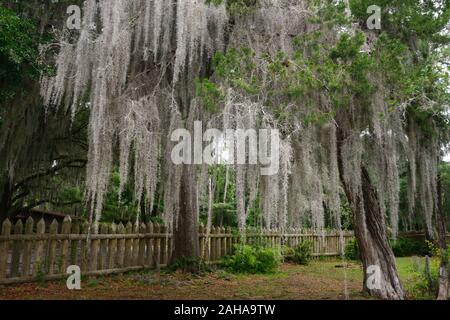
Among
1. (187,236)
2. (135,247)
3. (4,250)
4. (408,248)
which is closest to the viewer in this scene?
(4,250)

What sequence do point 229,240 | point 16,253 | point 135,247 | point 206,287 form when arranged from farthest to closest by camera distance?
point 229,240, point 135,247, point 206,287, point 16,253

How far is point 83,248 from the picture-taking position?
712 cm

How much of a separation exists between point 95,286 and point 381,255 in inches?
177

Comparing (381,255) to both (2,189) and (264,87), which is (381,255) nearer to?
(264,87)

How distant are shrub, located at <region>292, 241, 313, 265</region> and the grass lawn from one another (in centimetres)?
270

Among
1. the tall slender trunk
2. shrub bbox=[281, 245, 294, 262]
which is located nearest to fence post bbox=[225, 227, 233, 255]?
shrub bbox=[281, 245, 294, 262]

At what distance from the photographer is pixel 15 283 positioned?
19.6 ft

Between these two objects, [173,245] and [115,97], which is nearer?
[115,97]

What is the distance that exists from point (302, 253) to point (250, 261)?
3.10 meters

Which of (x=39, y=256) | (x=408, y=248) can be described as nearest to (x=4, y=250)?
(x=39, y=256)

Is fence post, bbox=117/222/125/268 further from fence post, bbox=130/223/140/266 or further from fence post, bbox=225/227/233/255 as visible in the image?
fence post, bbox=225/227/233/255

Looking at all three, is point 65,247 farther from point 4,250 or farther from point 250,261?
point 250,261

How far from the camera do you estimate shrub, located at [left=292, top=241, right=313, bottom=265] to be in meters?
11.5
